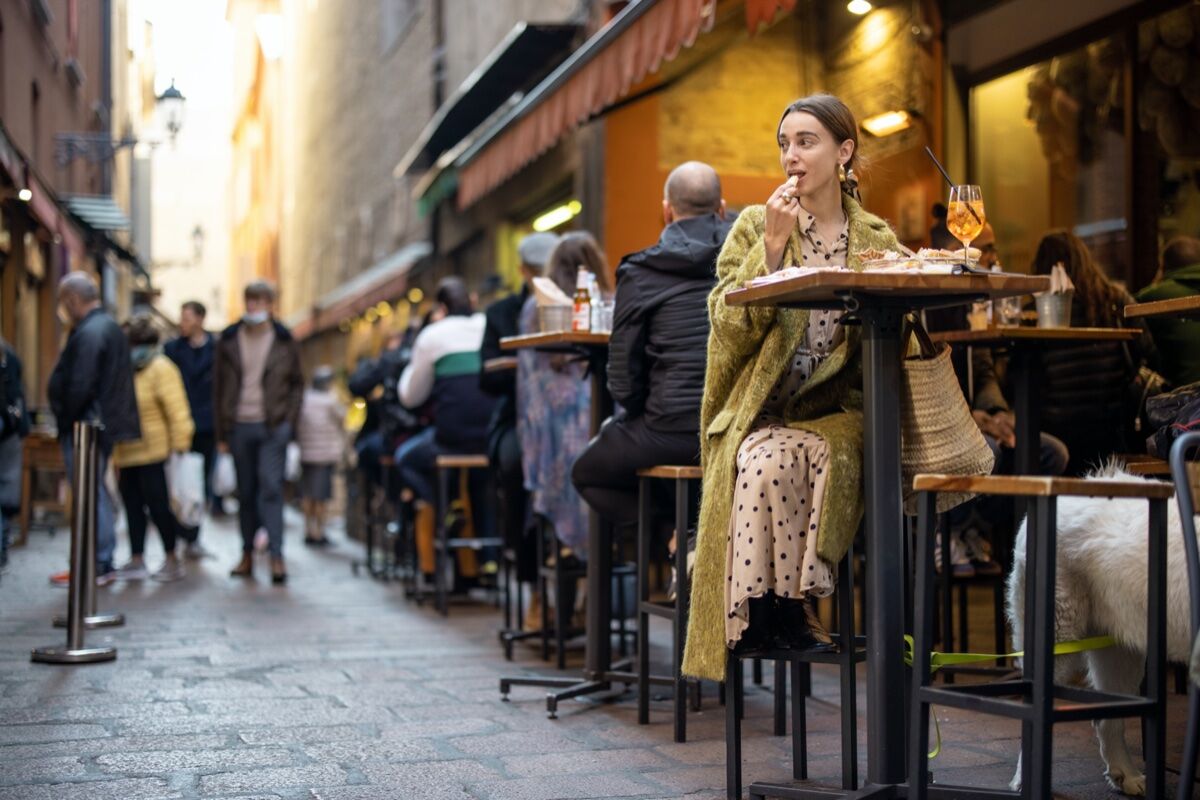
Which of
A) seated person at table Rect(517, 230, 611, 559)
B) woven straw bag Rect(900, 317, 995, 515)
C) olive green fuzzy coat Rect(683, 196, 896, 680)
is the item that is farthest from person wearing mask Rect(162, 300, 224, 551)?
woven straw bag Rect(900, 317, 995, 515)

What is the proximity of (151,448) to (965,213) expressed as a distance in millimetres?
7009

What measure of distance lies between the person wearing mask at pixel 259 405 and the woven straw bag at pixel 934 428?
647cm

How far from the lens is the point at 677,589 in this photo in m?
4.68

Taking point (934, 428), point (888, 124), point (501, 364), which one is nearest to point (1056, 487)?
point (934, 428)

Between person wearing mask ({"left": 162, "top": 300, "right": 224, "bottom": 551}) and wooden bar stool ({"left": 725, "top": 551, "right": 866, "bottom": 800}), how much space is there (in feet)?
30.0

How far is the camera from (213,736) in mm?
4762

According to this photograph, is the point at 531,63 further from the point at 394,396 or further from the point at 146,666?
the point at 146,666

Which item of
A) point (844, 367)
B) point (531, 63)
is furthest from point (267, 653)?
point (531, 63)

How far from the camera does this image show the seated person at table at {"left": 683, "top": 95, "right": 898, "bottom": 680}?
3.75 meters

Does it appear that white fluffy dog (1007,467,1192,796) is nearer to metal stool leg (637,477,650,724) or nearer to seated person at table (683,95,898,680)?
seated person at table (683,95,898,680)

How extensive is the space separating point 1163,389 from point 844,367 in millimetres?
2223

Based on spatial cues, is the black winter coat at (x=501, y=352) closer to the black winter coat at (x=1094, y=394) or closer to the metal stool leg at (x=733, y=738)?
the black winter coat at (x=1094, y=394)

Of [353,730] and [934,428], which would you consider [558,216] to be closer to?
[353,730]

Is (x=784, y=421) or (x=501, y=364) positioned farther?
(x=501, y=364)
